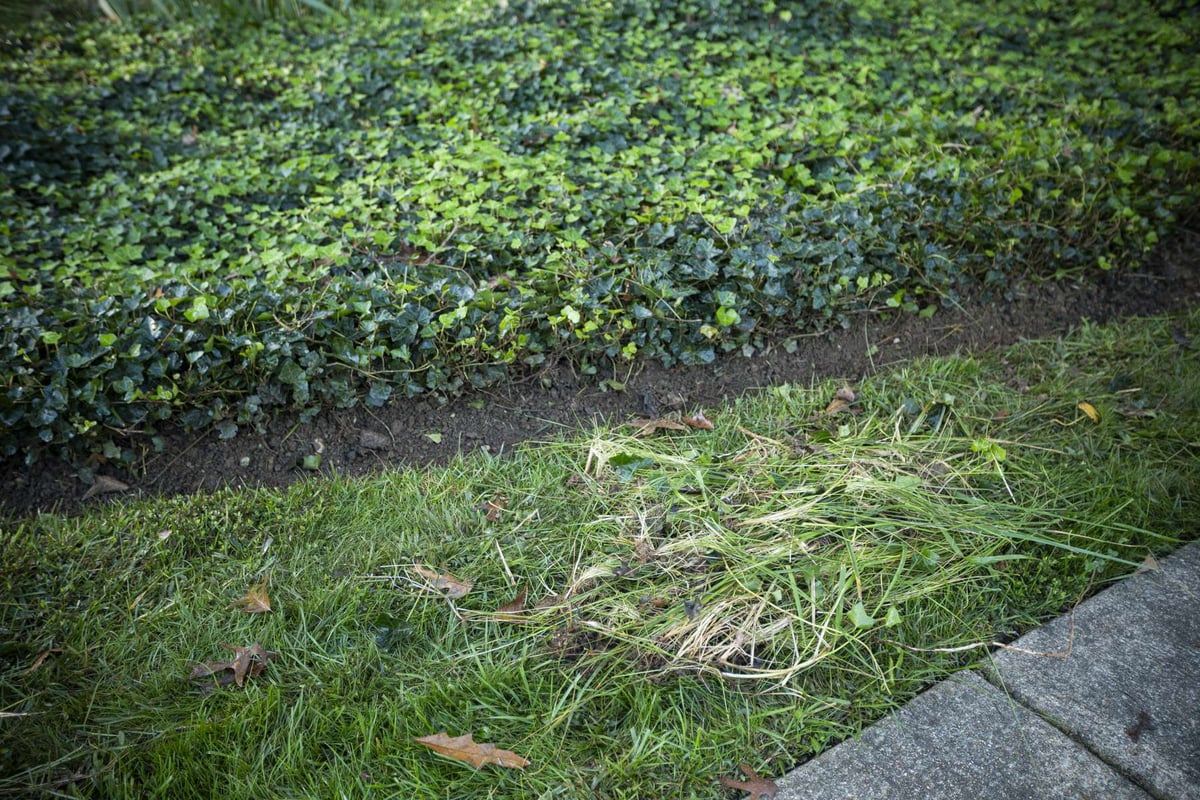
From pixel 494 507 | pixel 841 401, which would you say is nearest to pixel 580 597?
pixel 494 507

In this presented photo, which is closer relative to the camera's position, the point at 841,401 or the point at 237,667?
the point at 237,667

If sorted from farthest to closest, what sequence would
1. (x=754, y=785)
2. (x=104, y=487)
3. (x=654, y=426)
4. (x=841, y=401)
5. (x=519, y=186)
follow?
(x=519, y=186) < (x=841, y=401) < (x=654, y=426) < (x=104, y=487) < (x=754, y=785)

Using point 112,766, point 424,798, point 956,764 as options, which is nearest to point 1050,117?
point 956,764

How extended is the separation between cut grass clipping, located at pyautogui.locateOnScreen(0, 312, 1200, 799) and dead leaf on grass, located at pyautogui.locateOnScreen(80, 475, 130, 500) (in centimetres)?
11

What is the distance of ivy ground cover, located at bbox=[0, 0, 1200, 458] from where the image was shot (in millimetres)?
2939

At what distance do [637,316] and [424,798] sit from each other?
1883 millimetres

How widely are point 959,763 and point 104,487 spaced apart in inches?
108

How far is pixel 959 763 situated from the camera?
1858 millimetres

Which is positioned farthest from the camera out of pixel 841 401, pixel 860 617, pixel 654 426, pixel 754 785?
pixel 841 401

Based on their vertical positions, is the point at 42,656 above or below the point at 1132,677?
below

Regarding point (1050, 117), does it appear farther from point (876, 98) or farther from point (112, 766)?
point (112, 766)

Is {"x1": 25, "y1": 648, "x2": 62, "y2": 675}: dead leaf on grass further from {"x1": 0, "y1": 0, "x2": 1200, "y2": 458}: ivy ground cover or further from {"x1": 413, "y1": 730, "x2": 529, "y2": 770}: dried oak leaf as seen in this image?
{"x1": 413, "y1": 730, "x2": 529, "y2": 770}: dried oak leaf

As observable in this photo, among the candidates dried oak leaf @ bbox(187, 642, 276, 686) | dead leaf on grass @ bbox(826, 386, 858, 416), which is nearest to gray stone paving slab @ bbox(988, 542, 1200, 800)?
dead leaf on grass @ bbox(826, 386, 858, 416)

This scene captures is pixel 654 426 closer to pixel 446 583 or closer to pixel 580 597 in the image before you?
pixel 580 597
